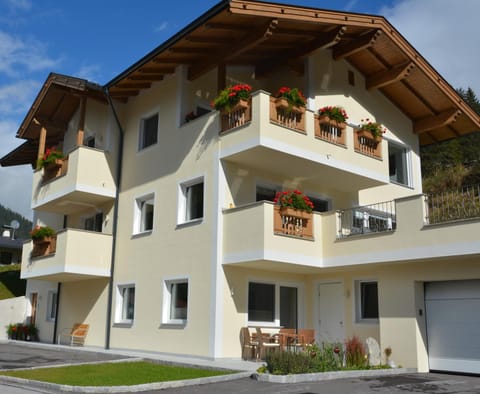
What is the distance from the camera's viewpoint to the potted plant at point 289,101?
15547 millimetres

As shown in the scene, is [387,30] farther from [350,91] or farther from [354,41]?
[350,91]

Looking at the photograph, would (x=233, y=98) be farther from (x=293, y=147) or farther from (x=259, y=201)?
(x=259, y=201)

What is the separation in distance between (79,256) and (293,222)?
8.19 m

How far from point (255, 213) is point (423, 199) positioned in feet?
14.0

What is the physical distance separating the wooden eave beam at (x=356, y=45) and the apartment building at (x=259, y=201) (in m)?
0.07

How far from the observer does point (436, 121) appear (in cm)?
2194

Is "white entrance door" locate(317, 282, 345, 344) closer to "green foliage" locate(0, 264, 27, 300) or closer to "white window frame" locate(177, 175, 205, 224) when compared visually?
"white window frame" locate(177, 175, 205, 224)

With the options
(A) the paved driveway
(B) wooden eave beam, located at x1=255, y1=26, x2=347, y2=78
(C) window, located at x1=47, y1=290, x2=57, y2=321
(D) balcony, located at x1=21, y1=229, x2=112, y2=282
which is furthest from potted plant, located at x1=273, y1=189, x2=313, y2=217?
(C) window, located at x1=47, y1=290, x2=57, y2=321

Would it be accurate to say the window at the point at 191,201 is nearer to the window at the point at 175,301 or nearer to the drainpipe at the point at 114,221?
the window at the point at 175,301

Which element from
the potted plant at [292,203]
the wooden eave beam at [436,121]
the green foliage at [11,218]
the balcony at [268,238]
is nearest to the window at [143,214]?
the balcony at [268,238]

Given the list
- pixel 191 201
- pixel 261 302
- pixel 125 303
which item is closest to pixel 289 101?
pixel 191 201

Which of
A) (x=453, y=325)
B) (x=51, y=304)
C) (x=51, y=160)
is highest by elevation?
(x=51, y=160)

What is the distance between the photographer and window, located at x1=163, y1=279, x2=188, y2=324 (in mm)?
16881

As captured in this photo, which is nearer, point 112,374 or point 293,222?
point 112,374
